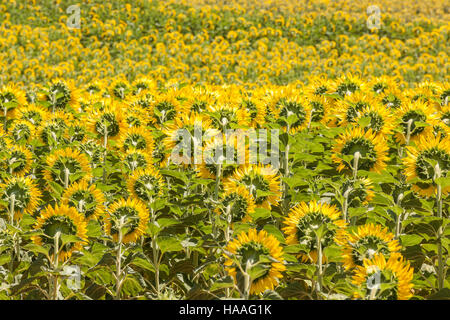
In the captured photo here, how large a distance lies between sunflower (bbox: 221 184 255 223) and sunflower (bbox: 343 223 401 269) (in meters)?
0.39

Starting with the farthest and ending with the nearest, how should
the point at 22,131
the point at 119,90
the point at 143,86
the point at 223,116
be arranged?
the point at 119,90
the point at 143,86
the point at 22,131
the point at 223,116

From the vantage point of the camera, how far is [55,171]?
2346mm

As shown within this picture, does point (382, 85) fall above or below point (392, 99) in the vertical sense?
above

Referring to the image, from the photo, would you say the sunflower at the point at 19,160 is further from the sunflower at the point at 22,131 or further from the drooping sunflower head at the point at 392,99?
the drooping sunflower head at the point at 392,99

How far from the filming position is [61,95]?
3.53 m

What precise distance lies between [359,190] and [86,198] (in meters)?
1.24

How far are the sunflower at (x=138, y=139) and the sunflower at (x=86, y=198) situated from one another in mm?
499

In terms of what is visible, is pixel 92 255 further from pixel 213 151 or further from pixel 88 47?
pixel 88 47

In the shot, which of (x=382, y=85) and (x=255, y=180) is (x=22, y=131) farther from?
(x=382, y=85)

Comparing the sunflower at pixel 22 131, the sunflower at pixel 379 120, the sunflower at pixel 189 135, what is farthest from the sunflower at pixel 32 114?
the sunflower at pixel 379 120

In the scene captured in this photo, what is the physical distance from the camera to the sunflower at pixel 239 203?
1.84m

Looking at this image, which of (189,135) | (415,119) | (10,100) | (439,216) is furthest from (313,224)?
(10,100)

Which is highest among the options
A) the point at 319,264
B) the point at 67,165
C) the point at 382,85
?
the point at 382,85

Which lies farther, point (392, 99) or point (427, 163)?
point (392, 99)
